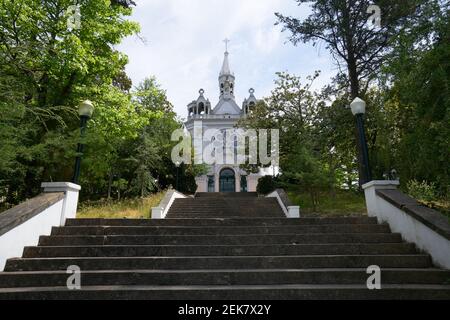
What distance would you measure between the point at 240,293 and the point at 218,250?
4.50 ft

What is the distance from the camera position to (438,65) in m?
4.24

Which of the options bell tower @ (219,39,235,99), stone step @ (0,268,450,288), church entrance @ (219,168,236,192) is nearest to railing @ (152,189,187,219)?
stone step @ (0,268,450,288)

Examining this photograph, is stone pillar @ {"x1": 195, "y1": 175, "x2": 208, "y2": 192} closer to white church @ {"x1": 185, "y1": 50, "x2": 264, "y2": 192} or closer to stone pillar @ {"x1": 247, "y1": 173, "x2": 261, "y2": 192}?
white church @ {"x1": 185, "y1": 50, "x2": 264, "y2": 192}

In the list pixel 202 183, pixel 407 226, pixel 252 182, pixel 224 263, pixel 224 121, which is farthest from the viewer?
pixel 224 121

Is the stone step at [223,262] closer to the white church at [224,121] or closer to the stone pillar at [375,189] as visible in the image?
the stone pillar at [375,189]

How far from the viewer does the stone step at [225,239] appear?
18.0 ft

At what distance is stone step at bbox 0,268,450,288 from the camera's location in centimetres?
425

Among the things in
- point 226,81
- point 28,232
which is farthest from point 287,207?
point 226,81

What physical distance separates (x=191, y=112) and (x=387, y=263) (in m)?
44.3

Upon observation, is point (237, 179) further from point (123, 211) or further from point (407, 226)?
→ point (407, 226)

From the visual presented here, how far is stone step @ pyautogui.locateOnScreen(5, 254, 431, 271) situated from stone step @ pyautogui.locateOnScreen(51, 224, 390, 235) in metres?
1.14

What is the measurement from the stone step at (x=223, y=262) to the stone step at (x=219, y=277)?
0.36 m

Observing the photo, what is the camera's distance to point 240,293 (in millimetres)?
3887
